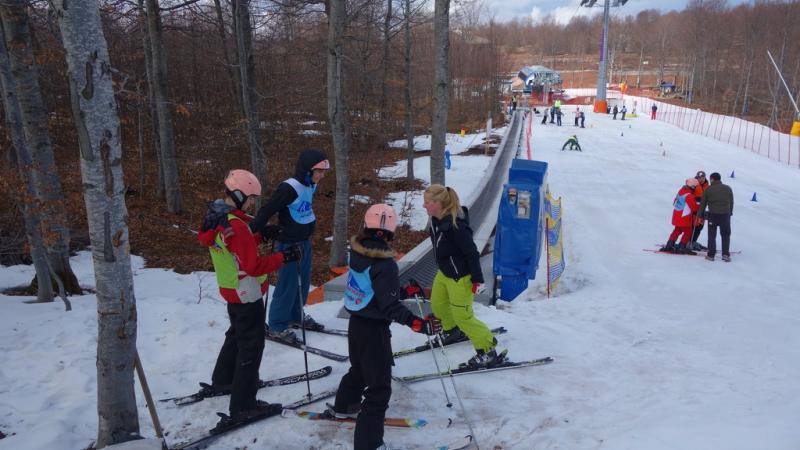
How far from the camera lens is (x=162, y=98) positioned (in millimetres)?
13039

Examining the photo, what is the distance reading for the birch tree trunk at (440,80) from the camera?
35.2ft

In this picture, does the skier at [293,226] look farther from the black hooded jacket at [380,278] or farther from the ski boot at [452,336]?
the ski boot at [452,336]

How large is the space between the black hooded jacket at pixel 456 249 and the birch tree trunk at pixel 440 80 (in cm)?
667

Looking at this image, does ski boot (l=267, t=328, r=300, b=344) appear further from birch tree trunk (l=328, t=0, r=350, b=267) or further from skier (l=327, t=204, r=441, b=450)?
birch tree trunk (l=328, t=0, r=350, b=267)

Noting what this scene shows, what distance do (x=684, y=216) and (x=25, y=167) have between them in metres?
11.5

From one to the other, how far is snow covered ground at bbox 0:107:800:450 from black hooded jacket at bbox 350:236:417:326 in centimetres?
107

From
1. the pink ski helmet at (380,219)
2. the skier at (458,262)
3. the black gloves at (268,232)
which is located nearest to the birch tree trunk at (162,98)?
the black gloves at (268,232)

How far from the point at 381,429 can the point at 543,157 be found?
2365cm

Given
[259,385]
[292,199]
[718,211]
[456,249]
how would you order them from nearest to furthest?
[259,385]
[456,249]
[292,199]
[718,211]

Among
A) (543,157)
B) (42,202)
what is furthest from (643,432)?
(543,157)

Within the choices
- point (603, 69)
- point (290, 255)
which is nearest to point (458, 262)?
point (290, 255)

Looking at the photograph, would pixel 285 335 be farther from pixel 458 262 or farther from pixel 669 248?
pixel 669 248

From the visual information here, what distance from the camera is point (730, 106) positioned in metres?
61.3

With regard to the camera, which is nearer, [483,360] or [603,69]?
[483,360]
